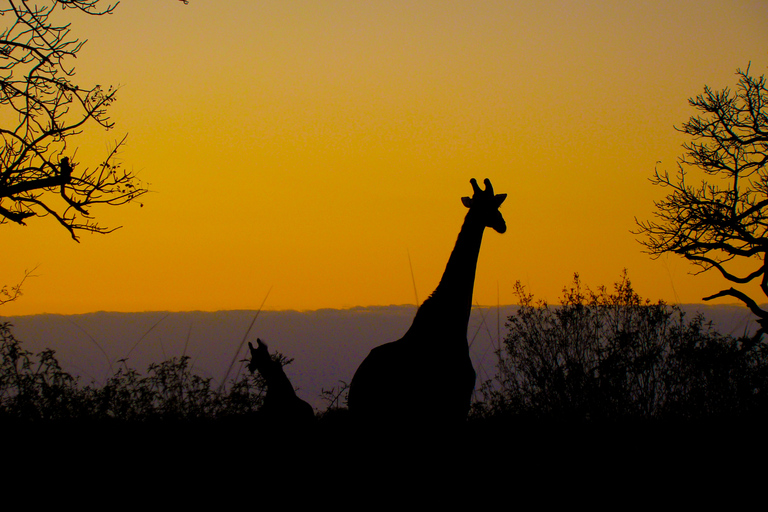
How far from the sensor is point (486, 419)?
7961 millimetres

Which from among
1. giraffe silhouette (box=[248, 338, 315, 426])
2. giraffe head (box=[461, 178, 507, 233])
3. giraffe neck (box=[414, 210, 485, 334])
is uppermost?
giraffe head (box=[461, 178, 507, 233])

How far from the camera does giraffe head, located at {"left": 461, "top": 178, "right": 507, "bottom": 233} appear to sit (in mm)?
7051

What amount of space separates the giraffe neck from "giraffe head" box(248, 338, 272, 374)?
2899mm

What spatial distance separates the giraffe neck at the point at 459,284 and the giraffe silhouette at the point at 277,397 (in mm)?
2109

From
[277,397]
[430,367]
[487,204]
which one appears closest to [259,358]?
[277,397]

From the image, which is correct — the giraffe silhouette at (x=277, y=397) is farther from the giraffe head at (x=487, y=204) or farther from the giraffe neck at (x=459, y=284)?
the giraffe head at (x=487, y=204)

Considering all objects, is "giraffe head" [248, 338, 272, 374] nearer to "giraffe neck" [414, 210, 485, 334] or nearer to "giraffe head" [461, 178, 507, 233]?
"giraffe neck" [414, 210, 485, 334]

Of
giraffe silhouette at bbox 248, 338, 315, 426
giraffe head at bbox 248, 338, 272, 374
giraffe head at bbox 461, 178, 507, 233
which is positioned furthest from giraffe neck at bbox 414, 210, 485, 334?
giraffe head at bbox 248, 338, 272, 374

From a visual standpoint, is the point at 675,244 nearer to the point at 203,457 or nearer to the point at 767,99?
the point at 767,99

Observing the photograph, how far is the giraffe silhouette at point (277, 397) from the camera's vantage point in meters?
7.32

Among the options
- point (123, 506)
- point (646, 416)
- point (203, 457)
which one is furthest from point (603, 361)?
point (123, 506)

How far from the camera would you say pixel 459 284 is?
21.7ft

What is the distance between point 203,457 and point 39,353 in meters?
2.77

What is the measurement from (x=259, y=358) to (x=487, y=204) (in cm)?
390
